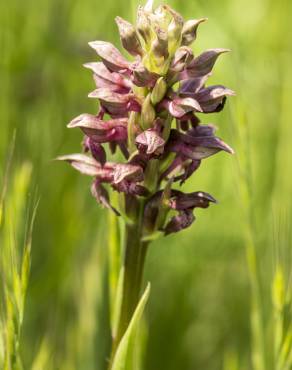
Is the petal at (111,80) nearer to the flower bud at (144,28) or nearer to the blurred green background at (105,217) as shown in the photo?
the flower bud at (144,28)

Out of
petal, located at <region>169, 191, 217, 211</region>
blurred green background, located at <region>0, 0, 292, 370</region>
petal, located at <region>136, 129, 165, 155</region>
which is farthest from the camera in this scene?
blurred green background, located at <region>0, 0, 292, 370</region>

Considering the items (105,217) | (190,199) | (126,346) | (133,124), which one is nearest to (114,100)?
(133,124)

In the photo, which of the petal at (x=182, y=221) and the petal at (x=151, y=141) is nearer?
the petal at (x=151, y=141)

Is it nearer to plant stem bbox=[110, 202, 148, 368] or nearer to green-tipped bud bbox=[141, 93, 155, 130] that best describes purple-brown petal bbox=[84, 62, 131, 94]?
green-tipped bud bbox=[141, 93, 155, 130]

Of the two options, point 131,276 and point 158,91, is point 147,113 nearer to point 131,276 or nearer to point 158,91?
point 158,91

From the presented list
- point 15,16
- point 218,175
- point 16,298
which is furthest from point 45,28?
point 16,298

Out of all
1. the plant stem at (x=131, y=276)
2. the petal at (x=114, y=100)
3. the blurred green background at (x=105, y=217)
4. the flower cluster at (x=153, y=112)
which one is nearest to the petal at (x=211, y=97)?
the flower cluster at (x=153, y=112)

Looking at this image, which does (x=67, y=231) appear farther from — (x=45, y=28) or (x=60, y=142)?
(x=45, y=28)

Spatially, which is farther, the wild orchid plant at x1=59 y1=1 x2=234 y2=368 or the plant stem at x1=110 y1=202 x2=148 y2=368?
the plant stem at x1=110 y1=202 x2=148 y2=368

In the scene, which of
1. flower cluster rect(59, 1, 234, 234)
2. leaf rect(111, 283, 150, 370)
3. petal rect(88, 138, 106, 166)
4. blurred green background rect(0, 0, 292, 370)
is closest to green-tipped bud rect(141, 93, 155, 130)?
flower cluster rect(59, 1, 234, 234)
